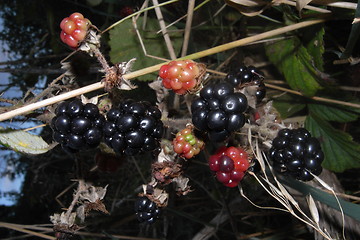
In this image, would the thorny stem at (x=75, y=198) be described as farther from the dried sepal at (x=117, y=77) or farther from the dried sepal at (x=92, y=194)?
the dried sepal at (x=117, y=77)

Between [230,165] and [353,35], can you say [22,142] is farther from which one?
[353,35]

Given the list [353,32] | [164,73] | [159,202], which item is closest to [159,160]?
[159,202]

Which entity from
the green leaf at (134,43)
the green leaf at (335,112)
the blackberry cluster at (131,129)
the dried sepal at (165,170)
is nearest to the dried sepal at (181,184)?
the dried sepal at (165,170)

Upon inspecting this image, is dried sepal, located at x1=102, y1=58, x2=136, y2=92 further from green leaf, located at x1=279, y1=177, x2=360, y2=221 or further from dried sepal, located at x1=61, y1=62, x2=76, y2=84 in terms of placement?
green leaf, located at x1=279, y1=177, x2=360, y2=221

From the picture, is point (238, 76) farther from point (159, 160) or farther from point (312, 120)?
point (312, 120)

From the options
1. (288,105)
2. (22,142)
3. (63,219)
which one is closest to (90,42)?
(22,142)

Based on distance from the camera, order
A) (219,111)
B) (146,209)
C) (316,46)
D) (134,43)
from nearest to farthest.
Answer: (219,111) → (146,209) → (316,46) → (134,43)
